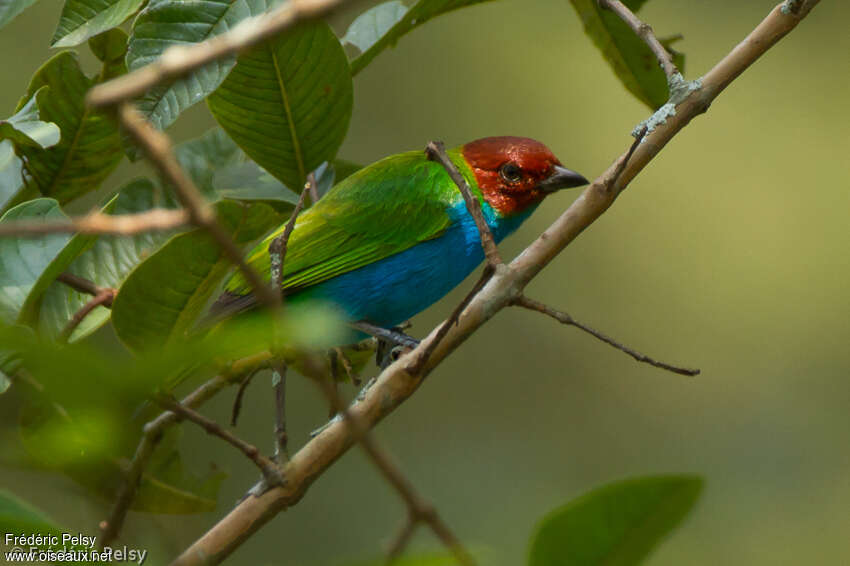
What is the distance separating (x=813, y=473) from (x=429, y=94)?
3865mm

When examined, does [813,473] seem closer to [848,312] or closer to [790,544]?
[790,544]

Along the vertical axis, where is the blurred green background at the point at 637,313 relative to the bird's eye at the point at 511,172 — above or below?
below

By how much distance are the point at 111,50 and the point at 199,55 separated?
1816 millimetres

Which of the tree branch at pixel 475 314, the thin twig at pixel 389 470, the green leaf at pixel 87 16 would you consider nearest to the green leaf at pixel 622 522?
the thin twig at pixel 389 470

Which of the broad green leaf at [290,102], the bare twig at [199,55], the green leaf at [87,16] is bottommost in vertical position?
the broad green leaf at [290,102]

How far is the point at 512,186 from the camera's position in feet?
10.1

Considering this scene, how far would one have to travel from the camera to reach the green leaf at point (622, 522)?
86cm

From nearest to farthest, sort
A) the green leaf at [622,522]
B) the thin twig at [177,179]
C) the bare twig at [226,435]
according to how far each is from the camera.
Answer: the thin twig at [177,179] → the green leaf at [622,522] → the bare twig at [226,435]

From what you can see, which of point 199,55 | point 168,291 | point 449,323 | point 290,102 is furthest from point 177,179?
point 290,102

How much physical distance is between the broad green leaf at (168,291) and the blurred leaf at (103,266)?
30cm

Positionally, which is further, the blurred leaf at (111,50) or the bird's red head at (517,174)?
the bird's red head at (517,174)

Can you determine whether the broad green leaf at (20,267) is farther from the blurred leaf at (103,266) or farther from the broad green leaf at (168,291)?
the blurred leaf at (103,266)

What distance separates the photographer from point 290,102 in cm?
234

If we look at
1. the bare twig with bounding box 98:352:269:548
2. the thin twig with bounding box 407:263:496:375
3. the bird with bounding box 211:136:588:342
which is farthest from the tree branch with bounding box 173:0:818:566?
the bird with bounding box 211:136:588:342
